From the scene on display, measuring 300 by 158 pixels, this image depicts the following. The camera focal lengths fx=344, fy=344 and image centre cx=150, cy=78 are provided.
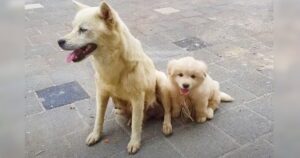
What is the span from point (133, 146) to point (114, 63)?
2.04 feet

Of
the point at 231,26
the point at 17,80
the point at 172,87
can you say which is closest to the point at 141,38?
the point at 231,26

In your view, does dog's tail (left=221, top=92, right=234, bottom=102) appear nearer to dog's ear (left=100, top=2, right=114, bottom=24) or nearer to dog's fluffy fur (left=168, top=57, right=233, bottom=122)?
dog's fluffy fur (left=168, top=57, right=233, bottom=122)

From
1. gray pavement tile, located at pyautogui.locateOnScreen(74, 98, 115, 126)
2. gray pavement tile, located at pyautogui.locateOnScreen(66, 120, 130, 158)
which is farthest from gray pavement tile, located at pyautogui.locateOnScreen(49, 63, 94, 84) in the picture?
gray pavement tile, located at pyautogui.locateOnScreen(66, 120, 130, 158)

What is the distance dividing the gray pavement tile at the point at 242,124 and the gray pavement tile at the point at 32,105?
1.47 m

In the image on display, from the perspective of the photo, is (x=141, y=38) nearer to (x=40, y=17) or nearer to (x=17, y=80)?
(x=40, y=17)

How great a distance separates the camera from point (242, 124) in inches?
103

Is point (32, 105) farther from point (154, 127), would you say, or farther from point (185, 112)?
point (185, 112)

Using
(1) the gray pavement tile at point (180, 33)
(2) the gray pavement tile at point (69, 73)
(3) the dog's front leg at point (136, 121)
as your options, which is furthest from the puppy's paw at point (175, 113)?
(1) the gray pavement tile at point (180, 33)

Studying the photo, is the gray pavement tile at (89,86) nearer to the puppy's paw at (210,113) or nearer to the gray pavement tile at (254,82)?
the puppy's paw at (210,113)

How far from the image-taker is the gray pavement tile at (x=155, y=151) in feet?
7.67

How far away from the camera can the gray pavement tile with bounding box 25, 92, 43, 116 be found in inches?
114

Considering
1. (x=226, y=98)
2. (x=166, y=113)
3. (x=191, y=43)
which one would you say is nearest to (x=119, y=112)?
(x=166, y=113)

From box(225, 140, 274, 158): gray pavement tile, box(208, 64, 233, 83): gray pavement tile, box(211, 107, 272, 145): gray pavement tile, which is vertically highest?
box(208, 64, 233, 83): gray pavement tile

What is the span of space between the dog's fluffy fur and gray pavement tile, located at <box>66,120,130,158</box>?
47cm
